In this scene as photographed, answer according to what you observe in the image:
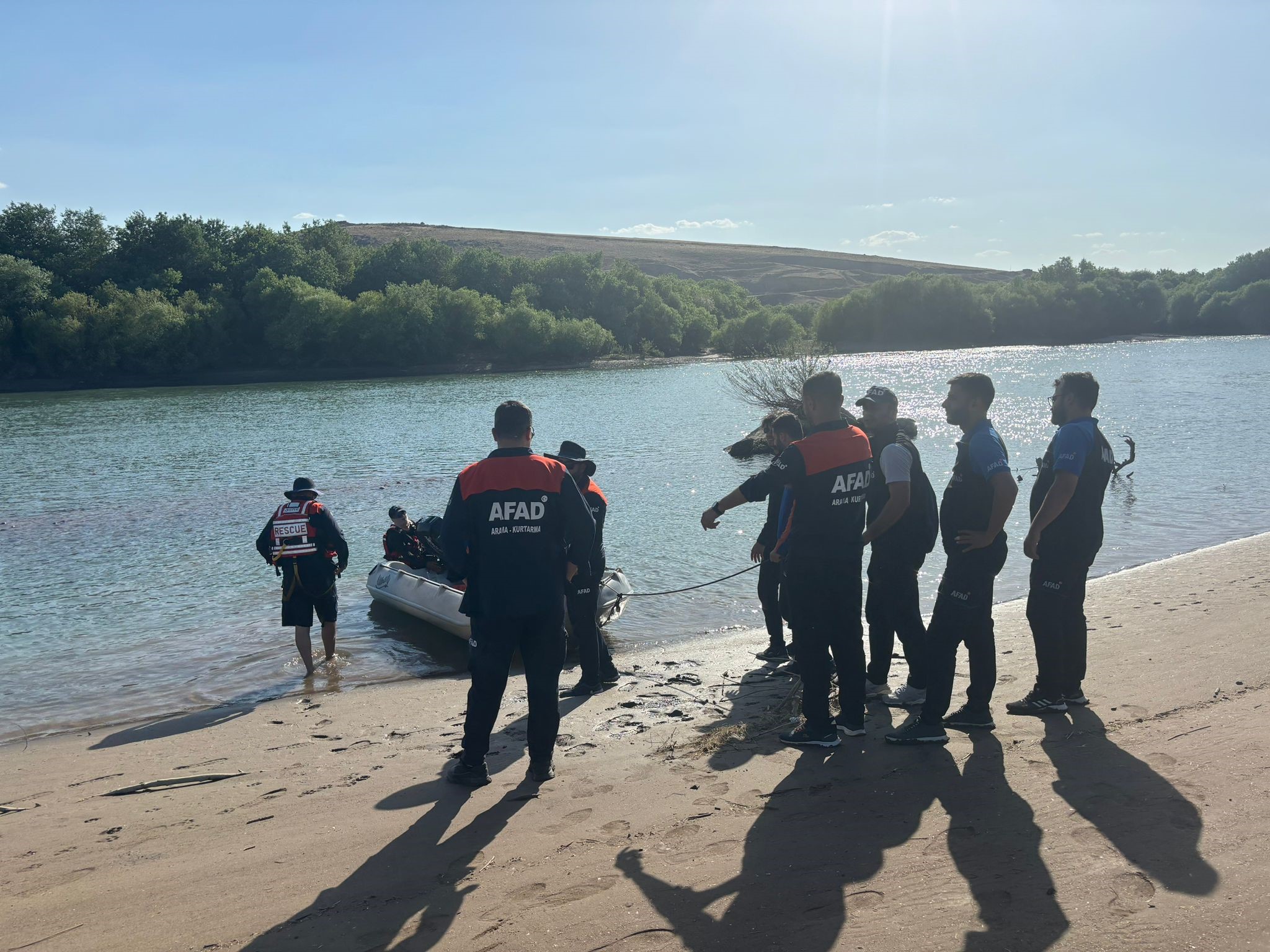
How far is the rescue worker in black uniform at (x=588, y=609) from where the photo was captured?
7.03 meters

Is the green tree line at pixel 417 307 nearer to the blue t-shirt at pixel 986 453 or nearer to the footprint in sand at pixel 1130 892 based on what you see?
the blue t-shirt at pixel 986 453

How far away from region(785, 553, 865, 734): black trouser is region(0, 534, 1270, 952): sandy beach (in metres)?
0.29

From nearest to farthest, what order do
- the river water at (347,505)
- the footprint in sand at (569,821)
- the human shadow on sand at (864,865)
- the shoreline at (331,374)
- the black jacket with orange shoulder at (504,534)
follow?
the human shadow on sand at (864,865) → the footprint in sand at (569,821) → the black jacket with orange shoulder at (504,534) → the river water at (347,505) → the shoreline at (331,374)

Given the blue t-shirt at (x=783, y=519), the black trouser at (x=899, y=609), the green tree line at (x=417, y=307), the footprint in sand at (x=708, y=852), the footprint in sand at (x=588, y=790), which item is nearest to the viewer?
the footprint in sand at (x=708, y=852)

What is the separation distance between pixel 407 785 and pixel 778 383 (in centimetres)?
2854

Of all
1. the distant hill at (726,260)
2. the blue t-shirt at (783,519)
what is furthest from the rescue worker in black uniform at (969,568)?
the distant hill at (726,260)

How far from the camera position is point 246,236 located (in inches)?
3460

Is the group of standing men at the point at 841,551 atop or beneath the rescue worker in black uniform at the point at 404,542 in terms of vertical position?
atop

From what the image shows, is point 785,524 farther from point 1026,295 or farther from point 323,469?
point 1026,295

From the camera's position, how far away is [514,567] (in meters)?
4.89

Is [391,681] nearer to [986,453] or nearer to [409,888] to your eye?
[409,888]

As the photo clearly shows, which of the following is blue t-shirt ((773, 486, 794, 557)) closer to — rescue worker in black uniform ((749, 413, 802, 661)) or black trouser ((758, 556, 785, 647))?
rescue worker in black uniform ((749, 413, 802, 661))

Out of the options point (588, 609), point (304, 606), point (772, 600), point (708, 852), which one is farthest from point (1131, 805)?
point (304, 606)

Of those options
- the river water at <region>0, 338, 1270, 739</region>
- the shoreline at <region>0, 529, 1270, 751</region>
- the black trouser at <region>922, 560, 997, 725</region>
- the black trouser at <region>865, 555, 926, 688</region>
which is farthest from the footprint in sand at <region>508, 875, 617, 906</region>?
the river water at <region>0, 338, 1270, 739</region>
